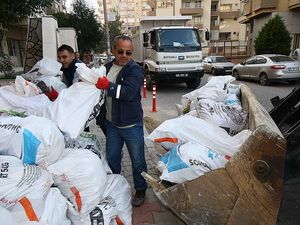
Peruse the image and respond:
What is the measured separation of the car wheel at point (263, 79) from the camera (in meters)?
12.5

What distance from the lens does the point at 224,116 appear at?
114 inches

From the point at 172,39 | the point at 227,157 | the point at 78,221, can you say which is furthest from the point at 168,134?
the point at 172,39

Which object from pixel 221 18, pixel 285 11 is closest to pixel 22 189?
pixel 285 11

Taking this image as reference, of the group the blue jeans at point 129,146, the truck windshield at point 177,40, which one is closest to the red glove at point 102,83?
the blue jeans at point 129,146

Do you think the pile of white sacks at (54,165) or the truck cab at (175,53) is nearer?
the pile of white sacks at (54,165)

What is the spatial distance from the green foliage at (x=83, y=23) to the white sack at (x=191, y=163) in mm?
26036

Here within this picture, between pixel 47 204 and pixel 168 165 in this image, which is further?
pixel 168 165

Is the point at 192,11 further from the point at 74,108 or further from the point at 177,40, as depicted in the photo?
the point at 74,108

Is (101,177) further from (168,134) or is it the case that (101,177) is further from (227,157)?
(227,157)

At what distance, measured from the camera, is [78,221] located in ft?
7.47

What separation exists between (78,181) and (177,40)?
9.32 meters

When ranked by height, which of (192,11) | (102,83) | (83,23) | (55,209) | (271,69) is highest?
(192,11)

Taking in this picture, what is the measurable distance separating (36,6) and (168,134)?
4944 millimetres

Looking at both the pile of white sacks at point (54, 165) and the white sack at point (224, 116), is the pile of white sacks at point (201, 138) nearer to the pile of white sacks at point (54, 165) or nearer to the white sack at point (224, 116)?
the white sack at point (224, 116)
